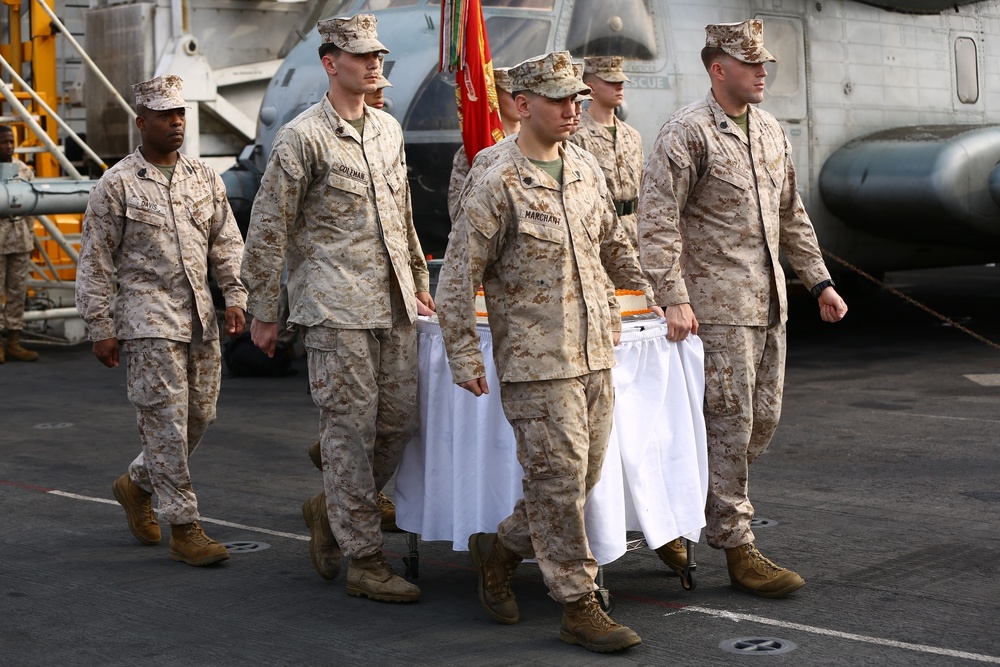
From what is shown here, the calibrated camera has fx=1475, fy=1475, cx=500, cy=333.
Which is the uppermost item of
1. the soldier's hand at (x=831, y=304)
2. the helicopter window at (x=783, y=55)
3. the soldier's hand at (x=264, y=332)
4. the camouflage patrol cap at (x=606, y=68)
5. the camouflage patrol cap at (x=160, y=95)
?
the helicopter window at (x=783, y=55)

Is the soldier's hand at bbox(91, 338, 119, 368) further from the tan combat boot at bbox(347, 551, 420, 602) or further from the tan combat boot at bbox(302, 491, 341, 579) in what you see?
the tan combat boot at bbox(347, 551, 420, 602)

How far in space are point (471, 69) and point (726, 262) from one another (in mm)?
2852

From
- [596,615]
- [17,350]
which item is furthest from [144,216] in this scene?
[17,350]

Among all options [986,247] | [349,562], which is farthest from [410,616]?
[986,247]

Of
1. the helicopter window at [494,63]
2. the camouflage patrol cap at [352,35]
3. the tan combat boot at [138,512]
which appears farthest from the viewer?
the helicopter window at [494,63]

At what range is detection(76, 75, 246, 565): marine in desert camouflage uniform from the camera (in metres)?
6.25

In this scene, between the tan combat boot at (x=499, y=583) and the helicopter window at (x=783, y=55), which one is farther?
the helicopter window at (x=783, y=55)

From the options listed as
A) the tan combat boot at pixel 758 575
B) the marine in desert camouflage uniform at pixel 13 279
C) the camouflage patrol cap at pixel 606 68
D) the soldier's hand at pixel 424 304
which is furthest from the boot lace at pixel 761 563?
the marine in desert camouflage uniform at pixel 13 279

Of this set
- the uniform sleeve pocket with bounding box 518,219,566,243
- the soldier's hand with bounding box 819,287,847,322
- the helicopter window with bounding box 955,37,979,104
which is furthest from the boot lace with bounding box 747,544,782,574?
the helicopter window with bounding box 955,37,979,104

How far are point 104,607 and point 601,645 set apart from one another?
6.46ft

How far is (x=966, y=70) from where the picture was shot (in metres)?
13.9

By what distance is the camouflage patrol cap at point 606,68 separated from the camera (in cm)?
852

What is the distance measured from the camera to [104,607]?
5.59m

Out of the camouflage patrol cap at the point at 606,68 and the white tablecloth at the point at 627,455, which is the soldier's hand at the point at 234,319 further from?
the camouflage patrol cap at the point at 606,68
